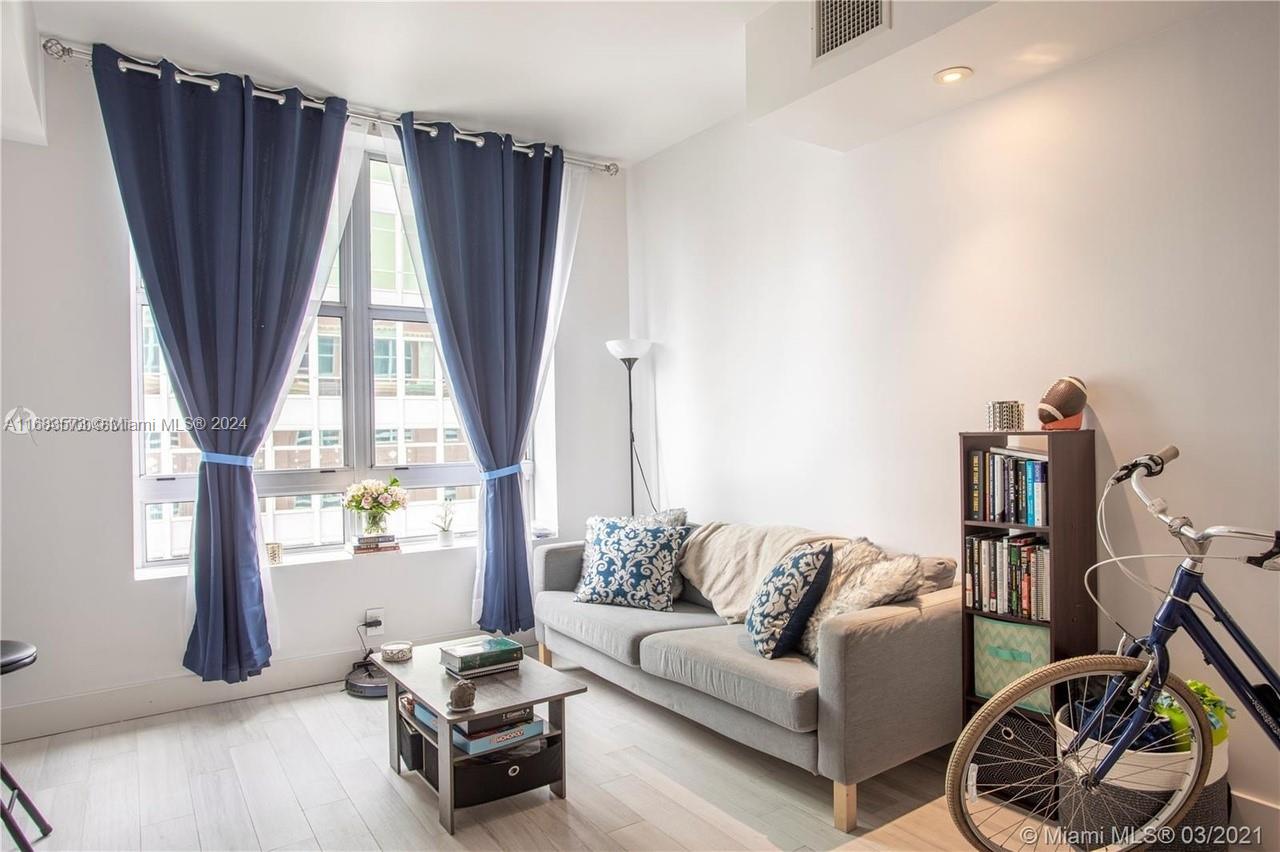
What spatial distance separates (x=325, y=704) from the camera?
142 inches

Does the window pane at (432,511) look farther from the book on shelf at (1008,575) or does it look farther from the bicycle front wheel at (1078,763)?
the bicycle front wheel at (1078,763)

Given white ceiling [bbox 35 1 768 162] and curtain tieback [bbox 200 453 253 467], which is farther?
curtain tieback [bbox 200 453 253 467]

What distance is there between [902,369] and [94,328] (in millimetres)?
3325

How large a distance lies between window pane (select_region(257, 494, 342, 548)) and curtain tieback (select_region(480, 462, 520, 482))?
2.42ft

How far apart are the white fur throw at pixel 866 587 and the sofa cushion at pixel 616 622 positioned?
0.63 meters

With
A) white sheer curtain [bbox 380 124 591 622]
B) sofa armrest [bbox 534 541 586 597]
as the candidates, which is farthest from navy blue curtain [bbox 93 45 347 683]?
sofa armrest [bbox 534 541 586 597]

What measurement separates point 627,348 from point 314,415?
1654 millimetres

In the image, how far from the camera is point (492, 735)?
8.38 feet

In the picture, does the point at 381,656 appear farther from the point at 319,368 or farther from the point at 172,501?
the point at 319,368

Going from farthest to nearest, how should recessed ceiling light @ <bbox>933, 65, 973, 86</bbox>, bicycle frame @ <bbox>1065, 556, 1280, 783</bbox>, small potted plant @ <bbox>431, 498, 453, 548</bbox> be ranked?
1. small potted plant @ <bbox>431, 498, 453, 548</bbox>
2. recessed ceiling light @ <bbox>933, 65, 973, 86</bbox>
3. bicycle frame @ <bbox>1065, 556, 1280, 783</bbox>

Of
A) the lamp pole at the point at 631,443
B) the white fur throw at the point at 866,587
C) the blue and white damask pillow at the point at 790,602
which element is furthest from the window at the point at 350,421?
the white fur throw at the point at 866,587

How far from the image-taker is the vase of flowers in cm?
398

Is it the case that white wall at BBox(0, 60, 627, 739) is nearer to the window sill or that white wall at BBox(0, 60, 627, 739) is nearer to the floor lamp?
the window sill

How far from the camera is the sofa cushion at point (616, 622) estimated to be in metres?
3.27
